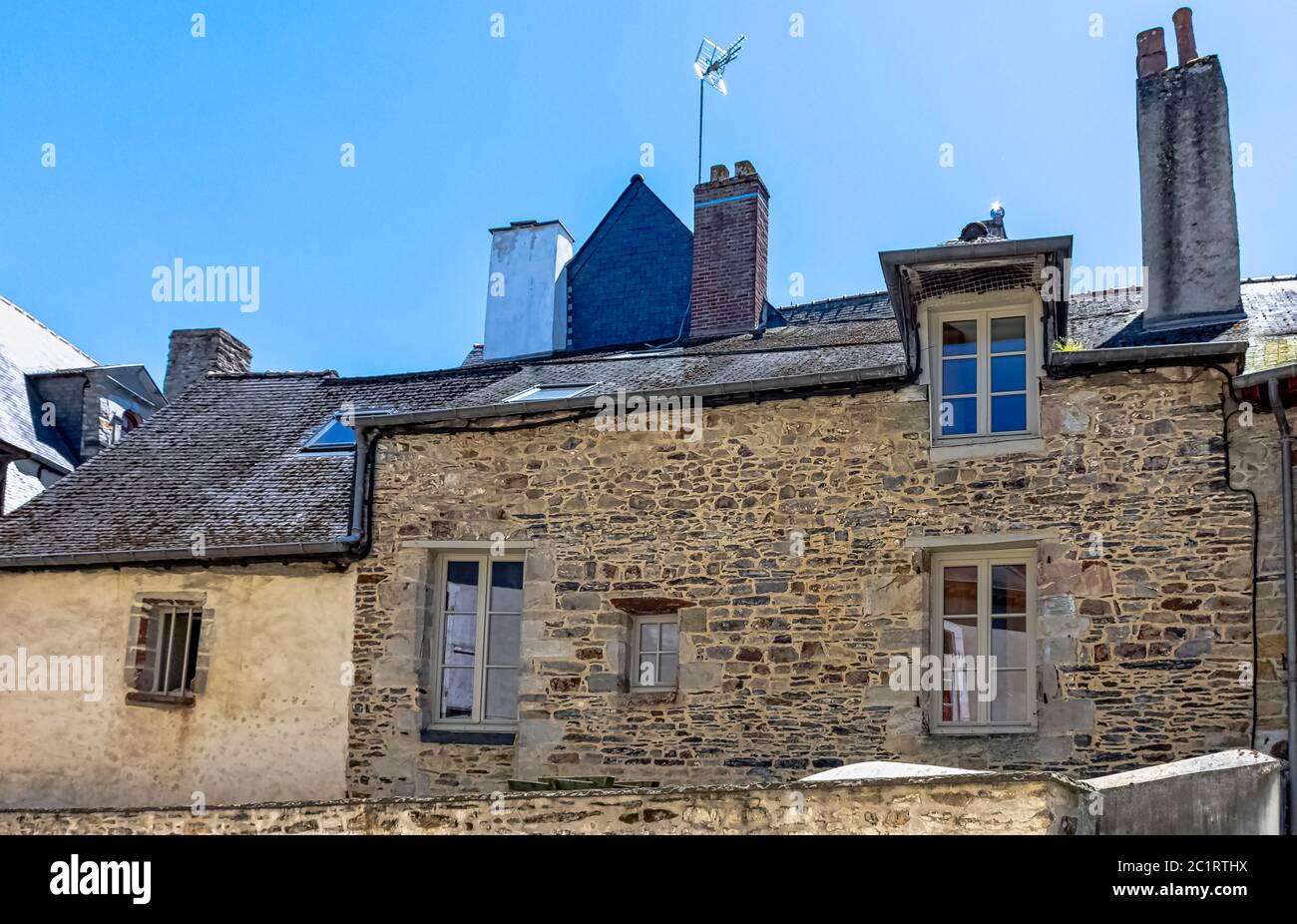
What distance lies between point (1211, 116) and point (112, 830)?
828cm

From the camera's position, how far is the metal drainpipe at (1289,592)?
780 cm

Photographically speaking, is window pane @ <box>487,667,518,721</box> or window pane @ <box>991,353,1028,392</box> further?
window pane @ <box>487,667,518,721</box>

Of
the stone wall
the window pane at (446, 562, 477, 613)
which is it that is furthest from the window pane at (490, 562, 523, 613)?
the stone wall

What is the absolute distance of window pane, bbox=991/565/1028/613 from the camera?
8.97m

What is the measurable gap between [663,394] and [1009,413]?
90.3 inches

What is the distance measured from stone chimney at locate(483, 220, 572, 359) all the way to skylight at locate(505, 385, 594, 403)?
4.85 meters

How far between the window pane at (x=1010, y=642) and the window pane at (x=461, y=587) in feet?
11.9

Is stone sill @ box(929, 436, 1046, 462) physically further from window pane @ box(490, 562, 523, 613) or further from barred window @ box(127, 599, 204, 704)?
barred window @ box(127, 599, 204, 704)

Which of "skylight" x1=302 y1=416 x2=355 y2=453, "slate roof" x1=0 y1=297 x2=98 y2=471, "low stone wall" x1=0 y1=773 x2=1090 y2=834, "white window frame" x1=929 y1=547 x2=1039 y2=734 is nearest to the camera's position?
"low stone wall" x1=0 y1=773 x2=1090 y2=834

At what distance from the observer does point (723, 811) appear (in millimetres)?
5316

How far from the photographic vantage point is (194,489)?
11.7 meters

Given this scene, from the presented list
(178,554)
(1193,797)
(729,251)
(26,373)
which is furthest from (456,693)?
(26,373)

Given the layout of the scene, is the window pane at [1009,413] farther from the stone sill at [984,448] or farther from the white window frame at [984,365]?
the stone sill at [984,448]
